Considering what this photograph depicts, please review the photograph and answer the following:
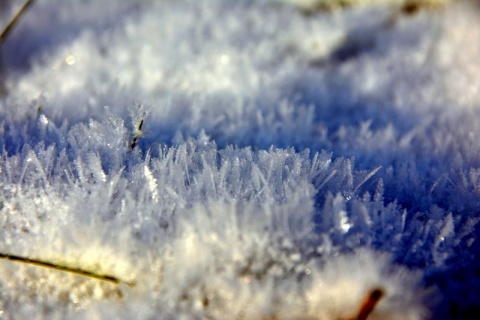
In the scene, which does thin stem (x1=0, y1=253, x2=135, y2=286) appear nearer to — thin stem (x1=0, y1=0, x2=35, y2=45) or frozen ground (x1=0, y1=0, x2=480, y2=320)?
frozen ground (x1=0, y1=0, x2=480, y2=320)

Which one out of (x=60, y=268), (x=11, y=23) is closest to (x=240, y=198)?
(x=60, y=268)

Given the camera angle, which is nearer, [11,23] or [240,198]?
[240,198]

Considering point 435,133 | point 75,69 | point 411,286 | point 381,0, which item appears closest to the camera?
point 411,286

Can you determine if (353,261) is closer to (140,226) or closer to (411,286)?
(411,286)

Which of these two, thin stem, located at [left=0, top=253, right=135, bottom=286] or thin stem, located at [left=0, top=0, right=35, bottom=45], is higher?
thin stem, located at [left=0, top=0, right=35, bottom=45]

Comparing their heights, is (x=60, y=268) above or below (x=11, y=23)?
below

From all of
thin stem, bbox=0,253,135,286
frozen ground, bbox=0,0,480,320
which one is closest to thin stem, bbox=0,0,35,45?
frozen ground, bbox=0,0,480,320

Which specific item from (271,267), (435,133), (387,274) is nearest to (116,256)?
(271,267)

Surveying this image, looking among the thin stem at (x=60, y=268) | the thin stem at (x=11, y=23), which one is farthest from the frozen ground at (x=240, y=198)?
the thin stem at (x=11, y=23)

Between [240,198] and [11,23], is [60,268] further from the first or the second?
[11,23]
